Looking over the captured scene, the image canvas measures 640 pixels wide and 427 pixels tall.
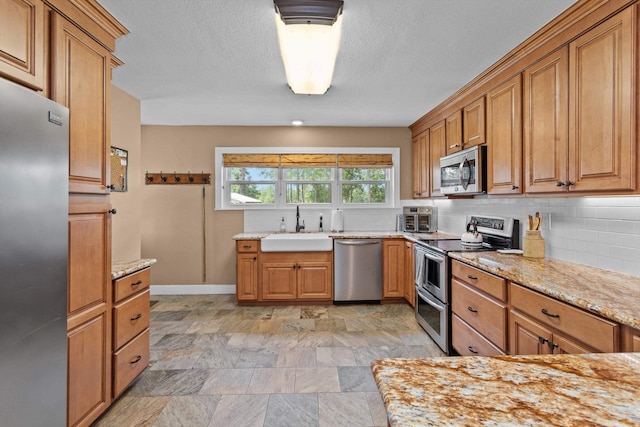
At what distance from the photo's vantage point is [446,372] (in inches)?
29.7

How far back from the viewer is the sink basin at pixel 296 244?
13.6ft

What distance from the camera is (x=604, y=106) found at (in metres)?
1.73

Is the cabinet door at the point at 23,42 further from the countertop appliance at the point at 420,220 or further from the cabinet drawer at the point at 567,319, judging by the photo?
the countertop appliance at the point at 420,220

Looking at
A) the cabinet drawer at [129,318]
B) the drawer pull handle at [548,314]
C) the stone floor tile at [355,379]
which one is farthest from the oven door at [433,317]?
the cabinet drawer at [129,318]

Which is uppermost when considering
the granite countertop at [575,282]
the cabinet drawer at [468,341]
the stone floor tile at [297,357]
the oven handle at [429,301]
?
the granite countertop at [575,282]

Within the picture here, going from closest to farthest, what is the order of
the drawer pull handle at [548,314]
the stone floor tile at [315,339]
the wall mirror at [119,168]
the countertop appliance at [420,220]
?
the drawer pull handle at [548,314] < the wall mirror at [119,168] < the stone floor tile at [315,339] < the countertop appliance at [420,220]

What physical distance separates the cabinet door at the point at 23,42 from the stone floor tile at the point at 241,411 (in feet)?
6.61

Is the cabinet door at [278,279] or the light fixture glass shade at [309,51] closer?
the light fixture glass shade at [309,51]

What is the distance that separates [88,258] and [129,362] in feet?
2.74

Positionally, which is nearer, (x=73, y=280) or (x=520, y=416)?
(x=520, y=416)

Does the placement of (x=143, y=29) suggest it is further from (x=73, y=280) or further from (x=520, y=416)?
(x=520, y=416)

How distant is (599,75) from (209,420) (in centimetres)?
294

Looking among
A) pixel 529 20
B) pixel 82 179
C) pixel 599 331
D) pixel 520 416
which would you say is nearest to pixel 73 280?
pixel 82 179

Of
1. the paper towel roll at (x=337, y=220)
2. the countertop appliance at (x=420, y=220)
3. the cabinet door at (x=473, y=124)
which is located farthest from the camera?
the paper towel roll at (x=337, y=220)
